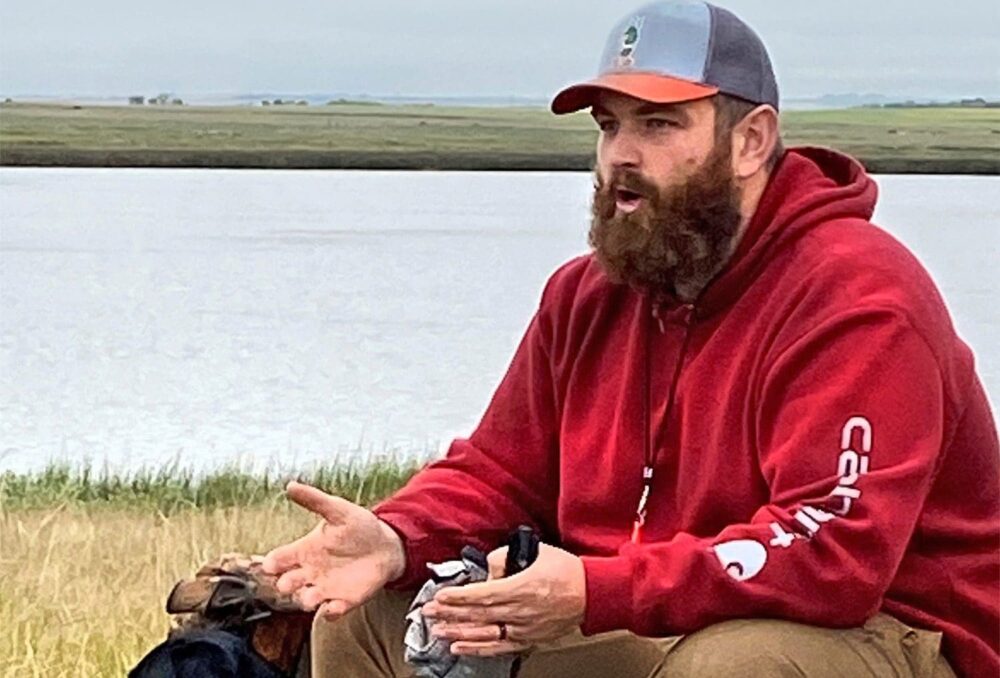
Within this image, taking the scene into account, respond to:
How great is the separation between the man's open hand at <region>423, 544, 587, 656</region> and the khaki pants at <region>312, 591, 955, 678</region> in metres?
0.17

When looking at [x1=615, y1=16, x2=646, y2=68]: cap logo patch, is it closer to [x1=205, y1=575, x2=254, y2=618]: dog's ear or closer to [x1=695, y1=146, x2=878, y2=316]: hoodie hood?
[x1=695, y1=146, x2=878, y2=316]: hoodie hood

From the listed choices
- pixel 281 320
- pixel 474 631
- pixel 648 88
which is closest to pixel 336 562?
pixel 474 631

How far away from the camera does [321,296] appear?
68.0 ft

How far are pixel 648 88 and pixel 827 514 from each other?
0.74 meters

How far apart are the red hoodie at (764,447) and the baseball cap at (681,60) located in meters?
0.15

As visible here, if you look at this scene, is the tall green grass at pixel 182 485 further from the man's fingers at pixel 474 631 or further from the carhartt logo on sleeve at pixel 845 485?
the carhartt logo on sleeve at pixel 845 485

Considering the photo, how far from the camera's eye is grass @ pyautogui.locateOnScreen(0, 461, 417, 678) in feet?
16.3

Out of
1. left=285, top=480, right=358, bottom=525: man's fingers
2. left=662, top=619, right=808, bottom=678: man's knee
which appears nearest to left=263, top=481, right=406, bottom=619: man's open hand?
left=285, top=480, right=358, bottom=525: man's fingers

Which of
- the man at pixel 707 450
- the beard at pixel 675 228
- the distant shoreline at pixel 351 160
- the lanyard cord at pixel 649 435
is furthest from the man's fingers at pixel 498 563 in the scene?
the distant shoreline at pixel 351 160

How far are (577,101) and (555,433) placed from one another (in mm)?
571

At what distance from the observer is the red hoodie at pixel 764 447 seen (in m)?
3.19

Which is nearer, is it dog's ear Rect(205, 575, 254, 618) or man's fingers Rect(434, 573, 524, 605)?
man's fingers Rect(434, 573, 524, 605)

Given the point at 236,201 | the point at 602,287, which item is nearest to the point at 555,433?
the point at 602,287

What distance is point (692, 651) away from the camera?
320cm
